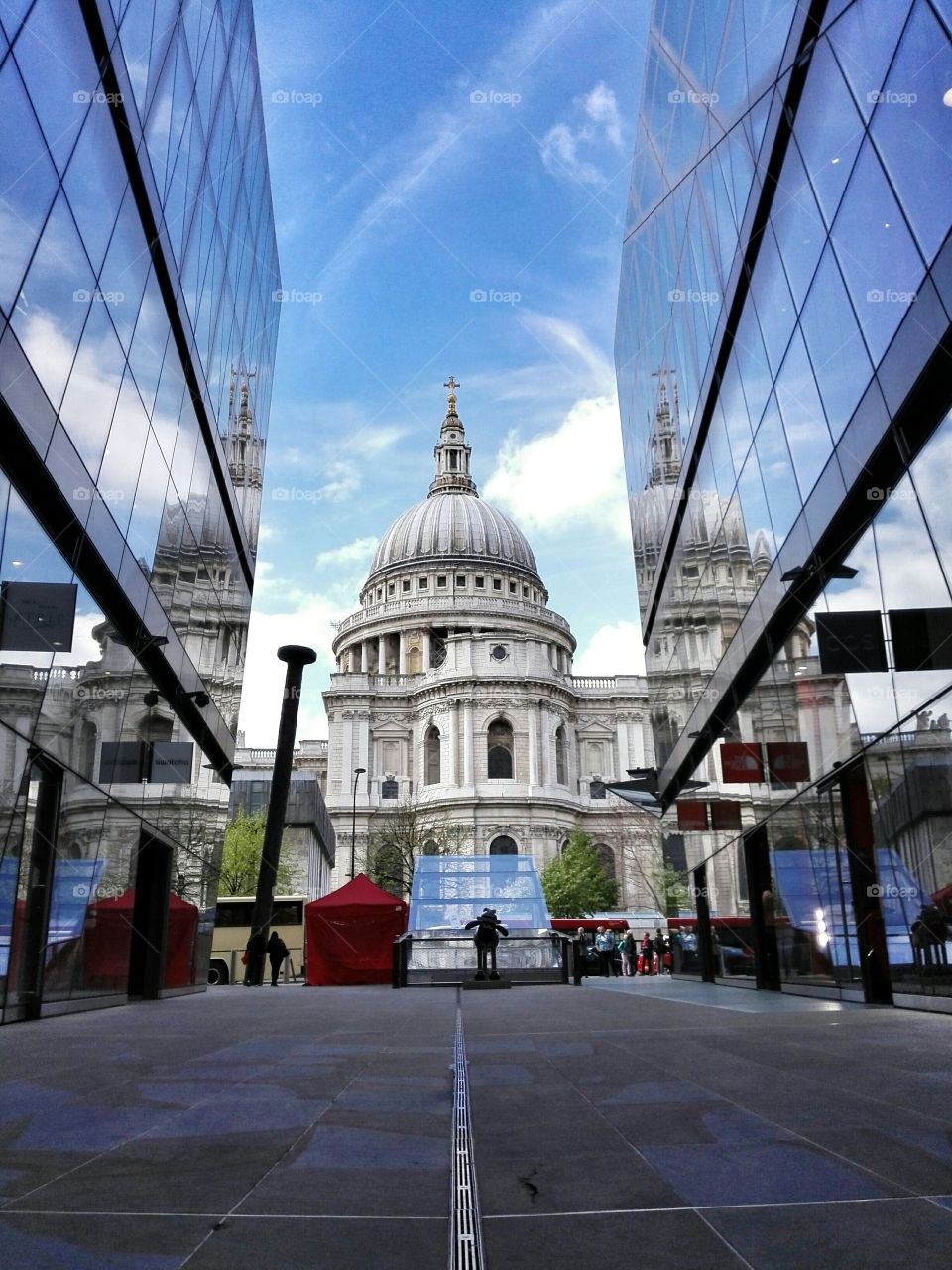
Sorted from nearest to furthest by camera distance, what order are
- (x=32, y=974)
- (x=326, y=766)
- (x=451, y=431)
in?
(x=32, y=974), (x=326, y=766), (x=451, y=431)

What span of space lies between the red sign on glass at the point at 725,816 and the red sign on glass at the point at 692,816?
973 millimetres

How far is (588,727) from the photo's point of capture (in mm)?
95625

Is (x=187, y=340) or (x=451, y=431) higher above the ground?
(x=451, y=431)

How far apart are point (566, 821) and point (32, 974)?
3030 inches

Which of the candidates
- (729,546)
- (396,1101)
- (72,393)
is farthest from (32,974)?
(729,546)

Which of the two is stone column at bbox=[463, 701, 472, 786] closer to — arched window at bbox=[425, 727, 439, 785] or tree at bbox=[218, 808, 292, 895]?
arched window at bbox=[425, 727, 439, 785]

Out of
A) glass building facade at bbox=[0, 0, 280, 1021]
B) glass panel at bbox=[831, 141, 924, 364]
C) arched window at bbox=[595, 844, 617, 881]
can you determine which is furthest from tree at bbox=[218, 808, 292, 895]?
glass panel at bbox=[831, 141, 924, 364]

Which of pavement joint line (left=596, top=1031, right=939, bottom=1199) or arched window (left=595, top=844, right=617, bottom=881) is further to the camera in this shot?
arched window (left=595, top=844, right=617, bottom=881)

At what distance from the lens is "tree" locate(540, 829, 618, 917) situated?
75.9m

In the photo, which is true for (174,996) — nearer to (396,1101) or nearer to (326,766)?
(396,1101)

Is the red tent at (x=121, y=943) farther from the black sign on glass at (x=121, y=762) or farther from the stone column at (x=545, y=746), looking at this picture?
the stone column at (x=545, y=746)

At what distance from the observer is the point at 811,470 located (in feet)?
47.9

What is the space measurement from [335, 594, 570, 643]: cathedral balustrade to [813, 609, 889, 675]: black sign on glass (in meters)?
90.9

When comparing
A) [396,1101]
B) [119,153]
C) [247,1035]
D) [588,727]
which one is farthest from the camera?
[588,727]
